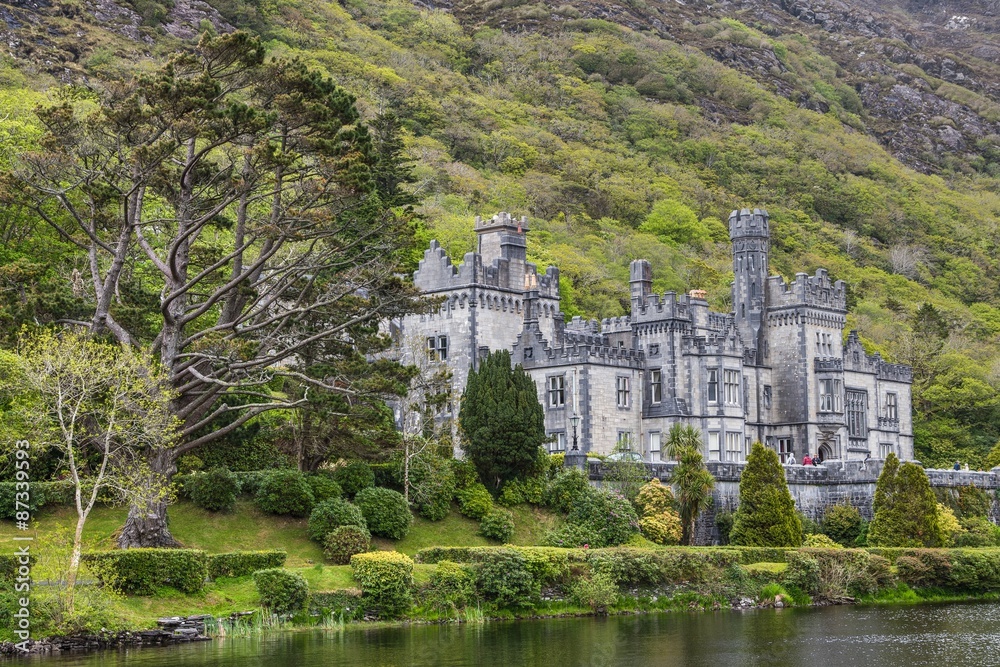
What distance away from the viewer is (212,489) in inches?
1917

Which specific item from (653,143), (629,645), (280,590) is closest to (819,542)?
(629,645)

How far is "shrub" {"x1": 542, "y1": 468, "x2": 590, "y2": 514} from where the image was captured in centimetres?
5603

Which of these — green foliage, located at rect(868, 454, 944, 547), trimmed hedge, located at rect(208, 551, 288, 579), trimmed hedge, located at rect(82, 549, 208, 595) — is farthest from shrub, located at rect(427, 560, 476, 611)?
green foliage, located at rect(868, 454, 944, 547)

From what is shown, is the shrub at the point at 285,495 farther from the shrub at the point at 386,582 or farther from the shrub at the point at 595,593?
the shrub at the point at 595,593

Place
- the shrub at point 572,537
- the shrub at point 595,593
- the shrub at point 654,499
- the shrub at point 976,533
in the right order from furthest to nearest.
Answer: the shrub at point 976,533 → the shrub at point 654,499 → the shrub at point 572,537 → the shrub at point 595,593

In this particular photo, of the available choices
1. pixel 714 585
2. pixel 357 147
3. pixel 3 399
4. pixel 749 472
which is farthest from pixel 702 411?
pixel 3 399

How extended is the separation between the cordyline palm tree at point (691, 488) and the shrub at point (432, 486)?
945 cm

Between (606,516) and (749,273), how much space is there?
2381 centimetres

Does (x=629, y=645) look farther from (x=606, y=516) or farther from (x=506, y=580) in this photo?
(x=606, y=516)

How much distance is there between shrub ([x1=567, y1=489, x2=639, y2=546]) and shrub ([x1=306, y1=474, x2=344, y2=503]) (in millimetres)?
9487

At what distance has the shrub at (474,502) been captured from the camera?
5378 cm

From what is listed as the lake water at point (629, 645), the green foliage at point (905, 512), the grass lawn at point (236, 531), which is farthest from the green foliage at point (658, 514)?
the lake water at point (629, 645)

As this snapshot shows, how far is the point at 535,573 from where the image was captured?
4662cm

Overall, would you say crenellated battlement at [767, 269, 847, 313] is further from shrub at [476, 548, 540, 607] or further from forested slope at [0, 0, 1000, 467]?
shrub at [476, 548, 540, 607]
